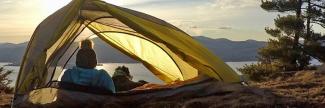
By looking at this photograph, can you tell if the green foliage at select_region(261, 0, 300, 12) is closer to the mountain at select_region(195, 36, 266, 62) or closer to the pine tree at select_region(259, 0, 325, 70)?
the pine tree at select_region(259, 0, 325, 70)

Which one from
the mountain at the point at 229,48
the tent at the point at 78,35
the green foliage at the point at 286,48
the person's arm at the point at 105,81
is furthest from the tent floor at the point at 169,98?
the mountain at the point at 229,48

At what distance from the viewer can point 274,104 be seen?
7.88m

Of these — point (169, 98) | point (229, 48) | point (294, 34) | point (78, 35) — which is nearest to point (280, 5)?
point (294, 34)

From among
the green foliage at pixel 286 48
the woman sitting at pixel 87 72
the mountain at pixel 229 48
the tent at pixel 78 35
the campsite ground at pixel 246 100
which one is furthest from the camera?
the mountain at pixel 229 48

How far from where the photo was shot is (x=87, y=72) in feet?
28.5

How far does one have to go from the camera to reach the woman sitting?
859 centimetres

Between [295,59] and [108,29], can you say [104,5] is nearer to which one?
[108,29]

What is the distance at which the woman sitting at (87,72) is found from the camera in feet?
28.2

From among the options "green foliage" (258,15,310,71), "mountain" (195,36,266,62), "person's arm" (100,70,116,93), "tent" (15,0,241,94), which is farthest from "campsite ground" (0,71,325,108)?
"mountain" (195,36,266,62)

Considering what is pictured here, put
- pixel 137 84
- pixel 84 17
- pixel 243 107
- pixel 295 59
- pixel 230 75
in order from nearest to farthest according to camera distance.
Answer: pixel 243 107, pixel 230 75, pixel 84 17, pixel 137 84, pixel 295 59

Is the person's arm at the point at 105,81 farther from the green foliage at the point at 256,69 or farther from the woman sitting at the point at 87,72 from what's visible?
the green foliage at the point at 256,69

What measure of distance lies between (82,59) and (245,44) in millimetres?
177880

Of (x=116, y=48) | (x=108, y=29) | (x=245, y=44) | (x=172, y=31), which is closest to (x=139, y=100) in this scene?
(x=172, y=31)

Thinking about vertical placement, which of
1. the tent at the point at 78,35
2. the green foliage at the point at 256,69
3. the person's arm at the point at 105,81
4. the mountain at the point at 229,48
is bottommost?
the mountain at the point at 229,48
